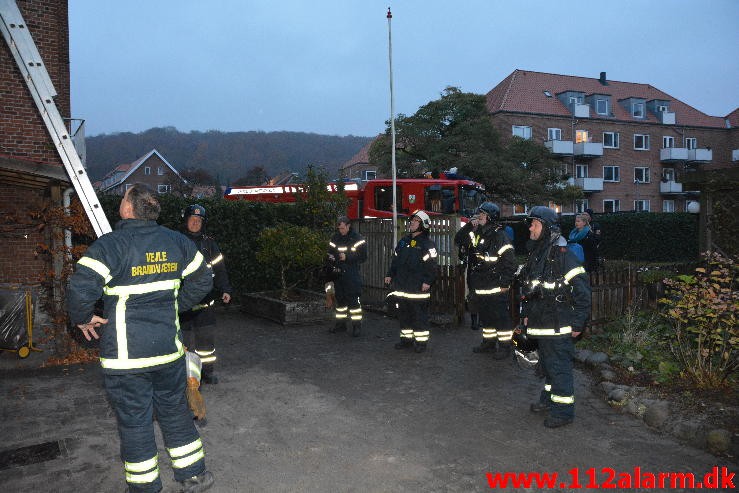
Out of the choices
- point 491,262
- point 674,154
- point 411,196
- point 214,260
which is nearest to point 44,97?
point 214,260

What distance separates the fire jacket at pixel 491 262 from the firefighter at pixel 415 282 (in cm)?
62

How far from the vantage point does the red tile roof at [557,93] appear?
43.6 metres

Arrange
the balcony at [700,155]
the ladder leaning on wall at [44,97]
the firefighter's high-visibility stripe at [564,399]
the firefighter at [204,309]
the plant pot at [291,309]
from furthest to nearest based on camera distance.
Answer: the balcony at [700,155], the plant pot at [291,309], the ladder leaning on wall at [44,97], the firefighter at [204,309], the firefighter's high-visibility stripe at [564,399]

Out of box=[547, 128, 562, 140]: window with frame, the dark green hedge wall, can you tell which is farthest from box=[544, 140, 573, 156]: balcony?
the dark green hedge wall

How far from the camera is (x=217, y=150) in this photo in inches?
4766

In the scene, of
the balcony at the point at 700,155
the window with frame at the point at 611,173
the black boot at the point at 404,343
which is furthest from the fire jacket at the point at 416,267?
the balcony at the point at 700,155

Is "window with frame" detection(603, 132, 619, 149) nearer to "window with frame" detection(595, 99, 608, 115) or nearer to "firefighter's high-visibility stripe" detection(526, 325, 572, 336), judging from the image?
"window with frame" detection(595, 99, 608, 115)

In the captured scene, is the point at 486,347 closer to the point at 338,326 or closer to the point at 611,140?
the point at 338,326

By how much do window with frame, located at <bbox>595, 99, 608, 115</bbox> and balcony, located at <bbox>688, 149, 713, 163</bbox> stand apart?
8.83 metres

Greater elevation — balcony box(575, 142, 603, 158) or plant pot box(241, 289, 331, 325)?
balcony box(575, 142, 603, 158)

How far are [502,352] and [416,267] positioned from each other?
5.41ft

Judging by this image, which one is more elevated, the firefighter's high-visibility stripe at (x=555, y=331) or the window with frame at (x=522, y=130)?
the window with frame at (x=522, y=130)

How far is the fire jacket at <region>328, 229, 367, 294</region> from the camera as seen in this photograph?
9.23m

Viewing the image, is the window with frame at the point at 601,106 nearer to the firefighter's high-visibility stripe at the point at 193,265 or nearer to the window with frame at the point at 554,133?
the window with frame at the point at 554,133
